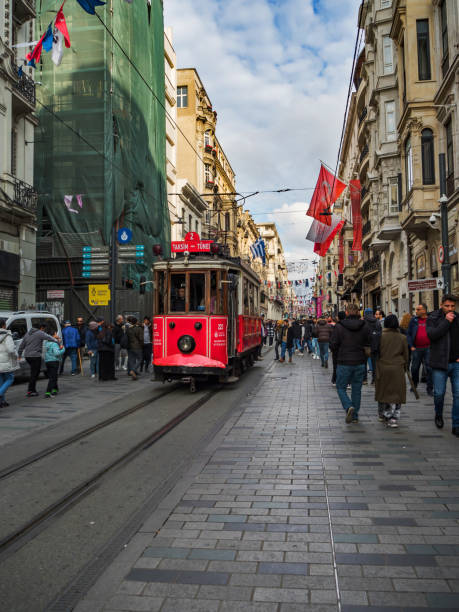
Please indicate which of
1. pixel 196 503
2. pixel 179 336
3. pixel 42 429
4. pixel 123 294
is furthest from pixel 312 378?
pixel 123 294

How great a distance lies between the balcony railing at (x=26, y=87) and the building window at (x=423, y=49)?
14891 mm

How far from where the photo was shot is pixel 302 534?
4172 mm

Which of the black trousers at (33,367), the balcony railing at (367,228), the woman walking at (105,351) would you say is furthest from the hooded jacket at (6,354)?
the balcony railing at (367,228)

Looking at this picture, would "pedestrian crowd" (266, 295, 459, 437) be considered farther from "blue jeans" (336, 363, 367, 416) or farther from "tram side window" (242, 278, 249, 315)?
"tram side window" (242, 278, 249, 315)

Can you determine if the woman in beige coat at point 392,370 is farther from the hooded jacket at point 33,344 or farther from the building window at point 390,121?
the building window at point 390,121

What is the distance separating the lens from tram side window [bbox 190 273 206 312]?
1329 cm

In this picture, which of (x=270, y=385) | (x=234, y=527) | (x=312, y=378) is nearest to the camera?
(x=234, y=527)

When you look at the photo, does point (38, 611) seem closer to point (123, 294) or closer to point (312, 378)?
point (312, 378)

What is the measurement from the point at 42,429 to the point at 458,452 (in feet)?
19.2

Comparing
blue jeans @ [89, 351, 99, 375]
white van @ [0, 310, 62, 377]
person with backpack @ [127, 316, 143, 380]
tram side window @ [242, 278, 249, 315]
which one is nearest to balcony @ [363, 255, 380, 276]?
tram side window @ [242, 278, 249, 315]

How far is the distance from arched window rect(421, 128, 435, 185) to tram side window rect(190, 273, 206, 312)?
11970mm

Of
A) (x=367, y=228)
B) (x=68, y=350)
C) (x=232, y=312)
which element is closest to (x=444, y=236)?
(x=232, y=312)

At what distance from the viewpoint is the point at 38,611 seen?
3156mm

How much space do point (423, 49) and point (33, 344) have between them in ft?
59.7
